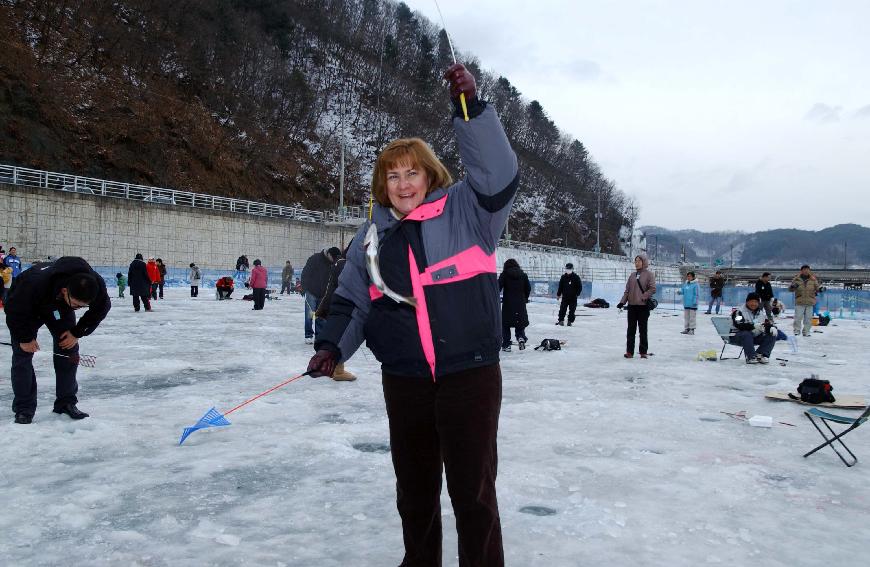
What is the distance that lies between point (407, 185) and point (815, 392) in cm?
573

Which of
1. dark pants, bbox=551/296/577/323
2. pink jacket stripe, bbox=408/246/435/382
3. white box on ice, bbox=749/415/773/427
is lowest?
white box on ice, bbox=749/415/773/427

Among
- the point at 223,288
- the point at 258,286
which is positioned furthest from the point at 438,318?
the point at 223,288

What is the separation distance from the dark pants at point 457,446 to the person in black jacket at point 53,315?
335cm

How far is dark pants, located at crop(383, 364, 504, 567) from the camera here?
2.06m

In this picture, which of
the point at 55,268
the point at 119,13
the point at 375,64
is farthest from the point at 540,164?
the point at 55,268

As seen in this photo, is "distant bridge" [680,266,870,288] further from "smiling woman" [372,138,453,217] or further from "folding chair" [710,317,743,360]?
"smiling woman" [372,138,453,217]

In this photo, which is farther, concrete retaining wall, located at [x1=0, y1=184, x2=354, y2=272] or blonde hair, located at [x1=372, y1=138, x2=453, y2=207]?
concrete retaining wall, located at [x1=0, y1=184, x2=354, y2=272]

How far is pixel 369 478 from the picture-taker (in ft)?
12.5

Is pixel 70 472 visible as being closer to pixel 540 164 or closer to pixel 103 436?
pixel 103 436

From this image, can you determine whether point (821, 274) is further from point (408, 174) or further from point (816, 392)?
point (408, 174)

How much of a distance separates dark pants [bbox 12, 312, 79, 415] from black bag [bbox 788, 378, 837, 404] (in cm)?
689

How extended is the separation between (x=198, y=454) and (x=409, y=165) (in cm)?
303

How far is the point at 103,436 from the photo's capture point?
469 centimetres

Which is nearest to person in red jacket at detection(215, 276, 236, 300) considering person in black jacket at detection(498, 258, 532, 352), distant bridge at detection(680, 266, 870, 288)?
person in black jacket at detection(498, 258, 532, 352)
